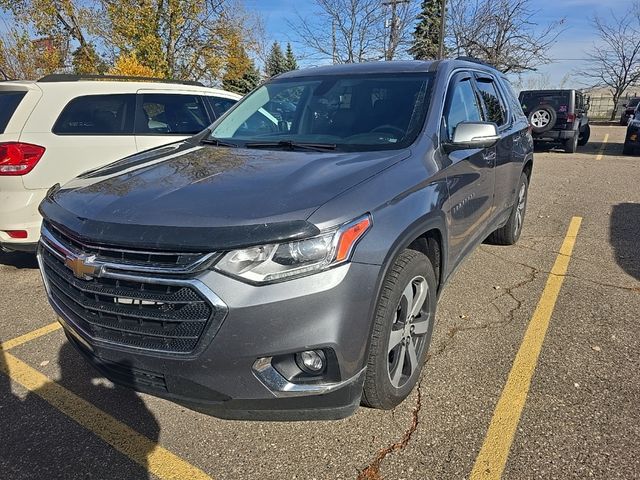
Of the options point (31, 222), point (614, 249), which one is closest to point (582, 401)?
point (614, 249)

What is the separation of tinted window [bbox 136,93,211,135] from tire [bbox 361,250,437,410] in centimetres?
397

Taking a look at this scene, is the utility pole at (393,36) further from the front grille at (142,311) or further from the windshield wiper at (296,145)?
the front grille at (142,311)

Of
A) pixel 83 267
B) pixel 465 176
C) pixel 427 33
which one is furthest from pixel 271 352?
pixel 427 33

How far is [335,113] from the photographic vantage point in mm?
3229

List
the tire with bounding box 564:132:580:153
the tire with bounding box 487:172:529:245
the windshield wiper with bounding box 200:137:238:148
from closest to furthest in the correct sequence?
1. the windshield wiper with bounding box 200:137:238:148
2. the tire with bounding box 487:172:529:245
3. the tire with bounding box 564:132:580:153

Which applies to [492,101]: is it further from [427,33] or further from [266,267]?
[427,33]

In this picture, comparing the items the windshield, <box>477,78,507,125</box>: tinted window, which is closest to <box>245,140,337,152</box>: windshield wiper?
the windshield

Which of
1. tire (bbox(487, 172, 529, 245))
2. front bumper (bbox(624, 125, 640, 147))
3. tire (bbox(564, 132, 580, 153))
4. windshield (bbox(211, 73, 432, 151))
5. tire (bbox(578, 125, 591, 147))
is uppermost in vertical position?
windshield (bbox(211, 73, 432, 151))

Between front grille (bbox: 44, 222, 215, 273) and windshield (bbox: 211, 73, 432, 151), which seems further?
windshield (bbox: 211, 73, 432, 151)

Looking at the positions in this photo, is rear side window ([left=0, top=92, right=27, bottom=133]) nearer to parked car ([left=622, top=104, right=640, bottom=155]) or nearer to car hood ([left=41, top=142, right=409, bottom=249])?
car hood ([left=41, top=142, right=409, bottom=249])

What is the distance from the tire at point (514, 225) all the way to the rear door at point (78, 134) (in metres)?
4.15

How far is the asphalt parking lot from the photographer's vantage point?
216 cm

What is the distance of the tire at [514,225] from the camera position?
5000 mm

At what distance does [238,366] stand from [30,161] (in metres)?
3.48
